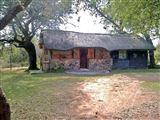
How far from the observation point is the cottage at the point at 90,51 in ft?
109

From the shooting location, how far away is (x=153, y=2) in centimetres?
1294

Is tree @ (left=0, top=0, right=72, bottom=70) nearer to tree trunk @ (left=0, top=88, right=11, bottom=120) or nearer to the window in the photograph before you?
the window

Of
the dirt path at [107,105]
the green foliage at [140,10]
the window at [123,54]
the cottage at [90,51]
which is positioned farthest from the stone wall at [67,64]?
the green foliage at [140,10]

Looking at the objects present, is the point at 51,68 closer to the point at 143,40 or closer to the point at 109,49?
the point at 109,49

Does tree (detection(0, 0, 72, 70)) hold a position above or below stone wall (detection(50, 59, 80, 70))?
above

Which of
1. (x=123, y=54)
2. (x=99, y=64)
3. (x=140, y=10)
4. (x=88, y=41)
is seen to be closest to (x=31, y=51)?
(x=88, y=41)

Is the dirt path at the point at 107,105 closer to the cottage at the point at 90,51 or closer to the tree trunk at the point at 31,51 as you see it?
the cottage at the point at 90,51

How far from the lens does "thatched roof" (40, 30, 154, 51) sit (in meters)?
33.5

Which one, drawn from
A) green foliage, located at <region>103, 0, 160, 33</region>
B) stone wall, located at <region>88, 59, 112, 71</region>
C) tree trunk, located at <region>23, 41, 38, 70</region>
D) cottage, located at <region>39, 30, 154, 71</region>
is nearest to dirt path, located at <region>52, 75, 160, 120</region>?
green foliage, located at <region>103, 0, 160, 33</region>

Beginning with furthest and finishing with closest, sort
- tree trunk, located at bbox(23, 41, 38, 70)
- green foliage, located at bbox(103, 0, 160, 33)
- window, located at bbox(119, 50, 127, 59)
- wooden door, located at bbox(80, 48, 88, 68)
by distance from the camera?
window, located at bbox(119, 50, 127, 59) → tree trunk, located at bbox(23, 41, 38, 70) → wooden door, located at bbox(80, 48, 88, 68) → green foliage, located at bbox(103, 0, 160, 33)

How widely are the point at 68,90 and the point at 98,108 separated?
5.43m

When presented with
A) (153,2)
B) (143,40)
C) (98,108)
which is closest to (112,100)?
(98,108)

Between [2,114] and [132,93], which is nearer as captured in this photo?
[2,114]

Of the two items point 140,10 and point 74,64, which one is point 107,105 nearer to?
point 140,10
